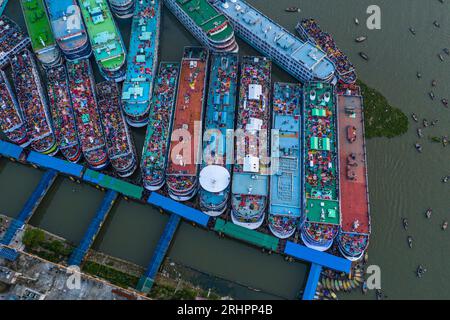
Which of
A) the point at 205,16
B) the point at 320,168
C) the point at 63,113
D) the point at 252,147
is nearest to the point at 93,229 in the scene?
Answer: the point at 63,113

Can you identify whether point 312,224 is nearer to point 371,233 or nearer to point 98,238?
point 371,233

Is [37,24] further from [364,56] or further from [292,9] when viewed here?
[364,56]

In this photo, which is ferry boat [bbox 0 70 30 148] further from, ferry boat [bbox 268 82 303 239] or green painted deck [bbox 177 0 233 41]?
ferry boat [bbox 268 82 303 239]

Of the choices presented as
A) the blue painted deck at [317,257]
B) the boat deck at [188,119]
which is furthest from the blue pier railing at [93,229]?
the blue painted deck at [317,257]

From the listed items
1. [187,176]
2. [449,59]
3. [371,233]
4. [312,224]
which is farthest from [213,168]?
[449,59]

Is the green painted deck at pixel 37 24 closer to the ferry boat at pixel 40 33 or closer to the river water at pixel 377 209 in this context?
the ferry boat at pixel 40 33
